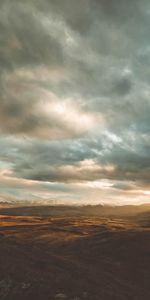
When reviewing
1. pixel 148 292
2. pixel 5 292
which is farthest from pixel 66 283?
pixel 148 292

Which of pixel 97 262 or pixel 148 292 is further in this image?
pixel 97 262

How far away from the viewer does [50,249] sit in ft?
203

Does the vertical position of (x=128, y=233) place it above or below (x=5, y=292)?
above

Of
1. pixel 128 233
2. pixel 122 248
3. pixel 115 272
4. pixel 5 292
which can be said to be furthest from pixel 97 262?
pixel 128 233

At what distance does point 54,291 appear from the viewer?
31703 mm

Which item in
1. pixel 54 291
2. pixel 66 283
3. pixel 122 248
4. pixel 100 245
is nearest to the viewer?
pixel 54 291

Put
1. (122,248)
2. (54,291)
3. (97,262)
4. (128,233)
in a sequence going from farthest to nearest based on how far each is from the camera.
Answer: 1. (128,233)
2. (122,248)
3. (97,262)
4. (54,291)

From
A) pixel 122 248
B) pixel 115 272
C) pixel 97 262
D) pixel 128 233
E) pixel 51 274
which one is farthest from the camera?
pixel 128 233

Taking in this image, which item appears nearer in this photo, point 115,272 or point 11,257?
point 115,272

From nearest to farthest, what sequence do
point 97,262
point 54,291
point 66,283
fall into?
point 54,291 < point 66,283 < point 97,262

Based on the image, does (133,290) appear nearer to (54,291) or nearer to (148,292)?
(148,292)

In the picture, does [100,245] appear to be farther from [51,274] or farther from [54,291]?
[54,291]

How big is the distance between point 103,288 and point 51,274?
Answer: 812 cm

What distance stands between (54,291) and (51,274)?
256 inches
